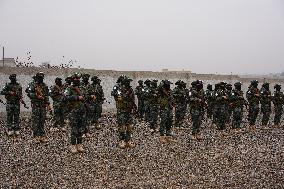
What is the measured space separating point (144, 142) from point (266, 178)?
4.68m

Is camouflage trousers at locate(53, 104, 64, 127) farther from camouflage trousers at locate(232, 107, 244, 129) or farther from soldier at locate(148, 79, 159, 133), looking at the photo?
camouflage trousers at locate(232, 107, 244, 129)

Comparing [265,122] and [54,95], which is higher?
[54,95]

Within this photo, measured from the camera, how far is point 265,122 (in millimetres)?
16422

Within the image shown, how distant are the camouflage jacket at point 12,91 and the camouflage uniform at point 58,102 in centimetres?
126

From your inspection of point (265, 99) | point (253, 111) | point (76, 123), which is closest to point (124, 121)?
point (76, 123)

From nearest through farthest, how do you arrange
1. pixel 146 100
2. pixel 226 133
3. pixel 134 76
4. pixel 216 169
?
pixel 216 169 → pixel 226 133 → pixel 146 100 → pixel 134 76

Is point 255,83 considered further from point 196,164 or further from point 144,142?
point 196,164

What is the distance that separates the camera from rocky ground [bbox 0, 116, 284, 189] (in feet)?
24.6

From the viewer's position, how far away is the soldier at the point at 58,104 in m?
13.0

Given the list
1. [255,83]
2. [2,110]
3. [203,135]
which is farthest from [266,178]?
[2,110]

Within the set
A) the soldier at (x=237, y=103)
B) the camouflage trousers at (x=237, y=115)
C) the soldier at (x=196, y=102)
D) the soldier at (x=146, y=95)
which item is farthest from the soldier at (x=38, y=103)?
the camouflage trousers at (x=237, y=115)

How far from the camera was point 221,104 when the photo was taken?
47.3 feet

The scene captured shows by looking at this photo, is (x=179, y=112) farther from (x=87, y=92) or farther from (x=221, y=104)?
(x=87, y=92)

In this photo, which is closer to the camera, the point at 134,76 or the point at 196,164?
the point at 196,164
